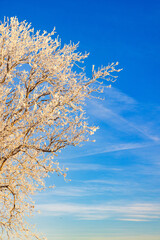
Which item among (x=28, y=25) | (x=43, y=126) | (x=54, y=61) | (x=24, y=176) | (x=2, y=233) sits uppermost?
(x=28, y=25)

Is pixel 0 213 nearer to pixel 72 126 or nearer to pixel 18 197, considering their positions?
pixel 18 197

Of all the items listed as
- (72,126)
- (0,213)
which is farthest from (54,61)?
(0,213)

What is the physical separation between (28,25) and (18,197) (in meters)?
7.17

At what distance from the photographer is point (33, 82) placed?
12.3 m

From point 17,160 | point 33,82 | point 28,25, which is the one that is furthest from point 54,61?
point 17,160

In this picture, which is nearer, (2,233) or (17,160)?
(17,160)

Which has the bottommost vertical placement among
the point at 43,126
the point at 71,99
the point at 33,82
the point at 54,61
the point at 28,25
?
the point at 43,126

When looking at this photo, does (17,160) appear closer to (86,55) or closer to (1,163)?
(1,163)

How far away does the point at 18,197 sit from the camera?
12.3 meters

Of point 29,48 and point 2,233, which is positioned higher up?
point 29,48

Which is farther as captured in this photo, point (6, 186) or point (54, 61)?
point (54, 61)

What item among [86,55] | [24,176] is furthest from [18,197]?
[86,55]

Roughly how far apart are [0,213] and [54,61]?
22.4 ft

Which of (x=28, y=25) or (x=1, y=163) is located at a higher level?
(x=28, y=25)
